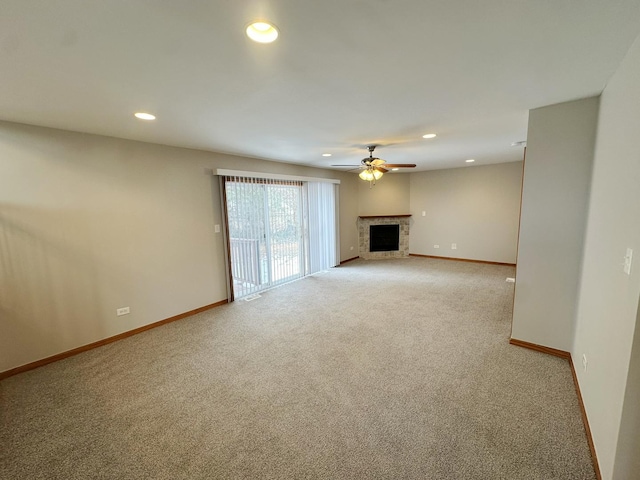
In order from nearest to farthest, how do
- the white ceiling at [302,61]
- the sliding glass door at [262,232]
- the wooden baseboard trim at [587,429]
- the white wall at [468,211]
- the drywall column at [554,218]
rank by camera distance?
the white ceiling at [302,61]
the wooden baseboard trim at [587,429]
the drywall column at [554,218]
the sliding glass door at [262,232]
the white wall at [468,211]

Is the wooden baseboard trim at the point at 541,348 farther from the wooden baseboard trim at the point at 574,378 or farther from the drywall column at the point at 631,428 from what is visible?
the drywall column at the point at 631,428

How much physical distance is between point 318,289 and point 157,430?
10.5 ft

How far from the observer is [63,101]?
1.98m

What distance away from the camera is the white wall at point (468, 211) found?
19.5 feet

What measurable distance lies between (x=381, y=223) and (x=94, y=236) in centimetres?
605

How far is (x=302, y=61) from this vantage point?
1.53m

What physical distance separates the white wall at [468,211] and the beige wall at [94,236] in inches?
211

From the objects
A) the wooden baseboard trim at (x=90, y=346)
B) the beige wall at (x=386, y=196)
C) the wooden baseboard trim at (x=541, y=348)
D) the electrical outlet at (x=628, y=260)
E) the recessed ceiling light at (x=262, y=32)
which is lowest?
the wooden baseboard trim at (x=90, y=346)

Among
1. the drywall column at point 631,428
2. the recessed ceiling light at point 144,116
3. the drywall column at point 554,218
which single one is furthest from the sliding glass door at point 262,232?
the drywall column at point 631,428

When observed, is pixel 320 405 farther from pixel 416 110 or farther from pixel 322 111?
pixel 416 110

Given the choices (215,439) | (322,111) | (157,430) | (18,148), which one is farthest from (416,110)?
(18,148)

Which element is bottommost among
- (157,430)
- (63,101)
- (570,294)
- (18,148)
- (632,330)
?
(157,430)

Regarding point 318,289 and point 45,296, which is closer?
point 45,296

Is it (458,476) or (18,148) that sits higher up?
(18,148)
